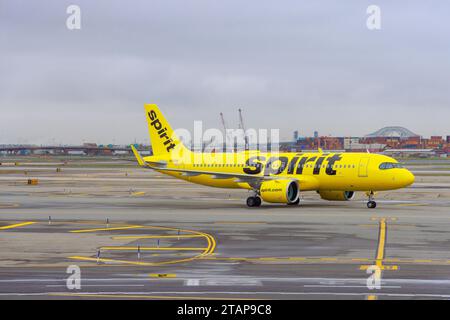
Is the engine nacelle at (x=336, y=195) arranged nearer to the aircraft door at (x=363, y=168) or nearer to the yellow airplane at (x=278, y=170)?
the yellow airplane at (x=278, y=170)

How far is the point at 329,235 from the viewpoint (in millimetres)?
39406

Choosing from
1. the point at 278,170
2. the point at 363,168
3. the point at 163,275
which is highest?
the point at 363,168

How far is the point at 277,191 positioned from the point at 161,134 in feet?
50.1

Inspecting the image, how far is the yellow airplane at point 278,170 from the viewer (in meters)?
57.2

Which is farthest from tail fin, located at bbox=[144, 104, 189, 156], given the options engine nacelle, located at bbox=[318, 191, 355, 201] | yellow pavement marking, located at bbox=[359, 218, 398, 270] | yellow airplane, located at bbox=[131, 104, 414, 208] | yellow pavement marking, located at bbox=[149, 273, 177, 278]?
yellow pavement marking, located at bbox=[149, 273, 177, 278]

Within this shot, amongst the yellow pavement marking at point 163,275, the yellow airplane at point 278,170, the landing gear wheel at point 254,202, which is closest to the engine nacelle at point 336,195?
the yellow airplane at point 278,170

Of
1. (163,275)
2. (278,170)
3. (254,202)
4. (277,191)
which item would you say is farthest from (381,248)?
(278,170)

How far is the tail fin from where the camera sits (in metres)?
67.2

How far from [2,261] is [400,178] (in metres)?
35.0

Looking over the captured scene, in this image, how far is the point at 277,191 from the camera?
56.9m

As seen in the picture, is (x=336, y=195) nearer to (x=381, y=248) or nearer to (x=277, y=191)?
(x=277, y=191)
